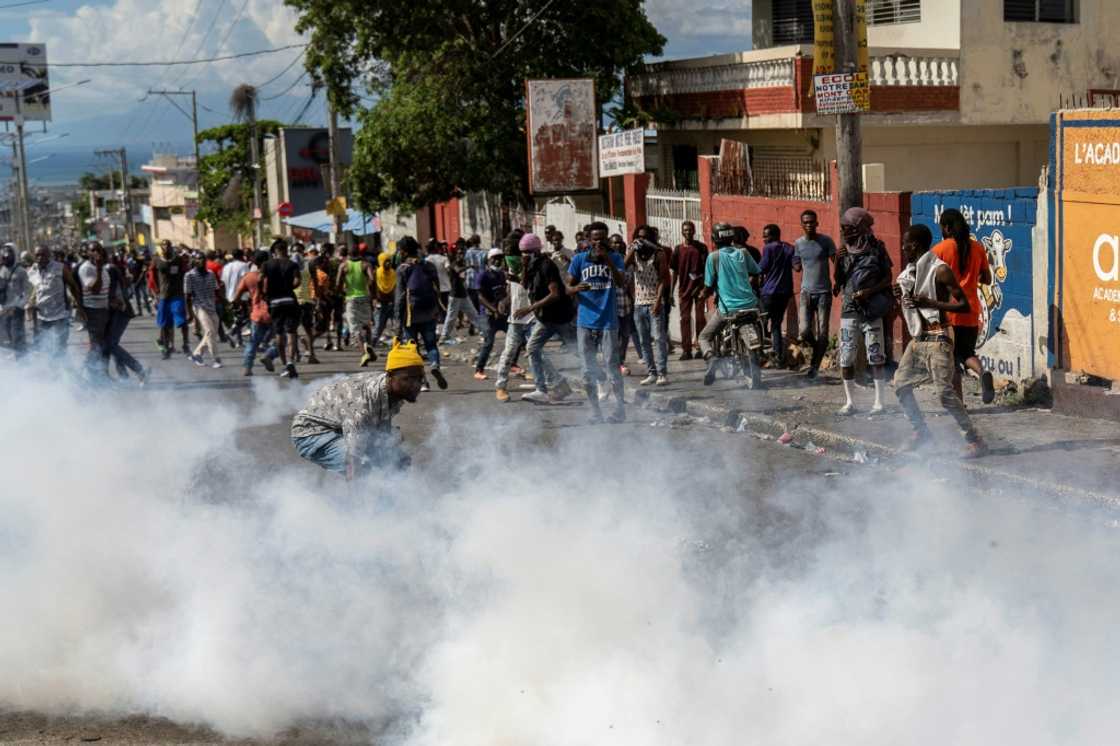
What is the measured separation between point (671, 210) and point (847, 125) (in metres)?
5.72

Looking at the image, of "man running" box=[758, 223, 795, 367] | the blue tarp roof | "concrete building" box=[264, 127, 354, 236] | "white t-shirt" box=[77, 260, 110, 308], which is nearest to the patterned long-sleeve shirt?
"man running" box=[758, 223, 795, 367]

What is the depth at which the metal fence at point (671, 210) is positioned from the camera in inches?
652

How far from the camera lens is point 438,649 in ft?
16.8

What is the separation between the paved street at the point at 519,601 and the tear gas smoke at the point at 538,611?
→ 0.5 inches

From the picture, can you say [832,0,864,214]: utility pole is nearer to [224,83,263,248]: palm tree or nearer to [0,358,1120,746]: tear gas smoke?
[0,358,1120,746]: tear gas smoke

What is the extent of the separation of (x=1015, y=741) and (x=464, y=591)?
2240 millimetres

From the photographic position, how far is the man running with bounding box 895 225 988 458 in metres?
8.73

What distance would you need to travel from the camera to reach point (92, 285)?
13.9 m

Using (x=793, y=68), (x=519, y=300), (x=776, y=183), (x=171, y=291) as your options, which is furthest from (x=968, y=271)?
(x=171, y=291)

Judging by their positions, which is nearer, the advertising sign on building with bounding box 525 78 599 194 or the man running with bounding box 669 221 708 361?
Result: the man running with bounding box 669 221 708 361

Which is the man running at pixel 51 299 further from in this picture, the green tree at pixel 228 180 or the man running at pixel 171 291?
the green tree at pixel 228 180

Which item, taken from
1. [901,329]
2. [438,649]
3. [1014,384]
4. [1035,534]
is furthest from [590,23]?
[438,649]

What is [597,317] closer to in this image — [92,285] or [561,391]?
[561,391]

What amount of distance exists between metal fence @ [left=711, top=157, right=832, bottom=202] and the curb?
3324mm
